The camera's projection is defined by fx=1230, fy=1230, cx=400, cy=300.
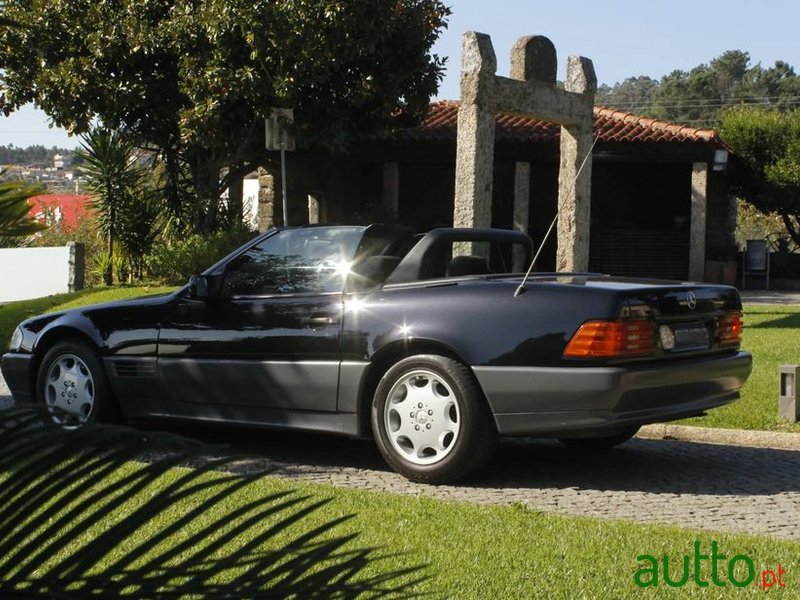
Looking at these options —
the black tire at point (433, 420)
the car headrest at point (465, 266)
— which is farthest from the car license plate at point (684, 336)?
the car headrest at point (465, 266)

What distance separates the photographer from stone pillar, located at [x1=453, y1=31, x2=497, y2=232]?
15.1 meters

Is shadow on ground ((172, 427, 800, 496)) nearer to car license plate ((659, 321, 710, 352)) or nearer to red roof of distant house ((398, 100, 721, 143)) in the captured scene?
car license plate ((659, 321, 710, 352))

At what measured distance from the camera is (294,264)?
7.59 m

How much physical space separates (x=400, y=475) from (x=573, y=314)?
1.43 metres

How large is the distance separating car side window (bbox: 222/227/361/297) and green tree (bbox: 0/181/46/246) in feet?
18.9

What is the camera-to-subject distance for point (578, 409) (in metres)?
6.24

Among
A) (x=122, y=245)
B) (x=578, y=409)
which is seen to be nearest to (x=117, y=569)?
(x=578, y=409)

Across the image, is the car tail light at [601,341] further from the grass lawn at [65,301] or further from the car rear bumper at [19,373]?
the grass lawn at [65,301]

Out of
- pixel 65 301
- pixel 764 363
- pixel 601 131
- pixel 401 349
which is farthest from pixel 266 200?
pixel 401 349

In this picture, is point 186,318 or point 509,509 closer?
point 509,509

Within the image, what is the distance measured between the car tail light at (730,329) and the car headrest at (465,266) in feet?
4.70

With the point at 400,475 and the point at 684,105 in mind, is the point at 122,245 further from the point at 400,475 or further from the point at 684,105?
the point at 684,105

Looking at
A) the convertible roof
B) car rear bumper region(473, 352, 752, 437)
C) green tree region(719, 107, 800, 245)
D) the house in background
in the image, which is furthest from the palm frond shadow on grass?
green tree region(719, 107, 800, 245)

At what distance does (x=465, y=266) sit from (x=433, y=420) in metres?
1.16
